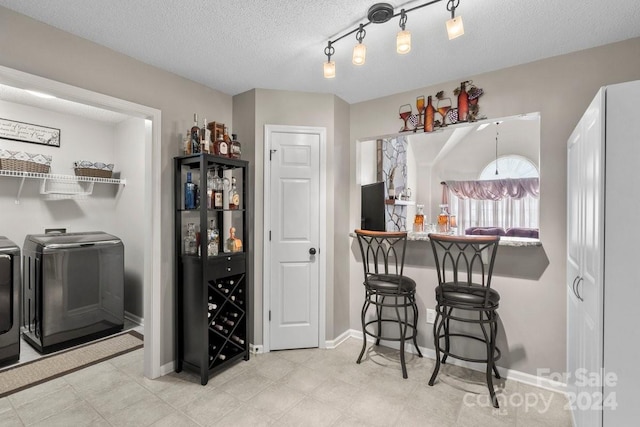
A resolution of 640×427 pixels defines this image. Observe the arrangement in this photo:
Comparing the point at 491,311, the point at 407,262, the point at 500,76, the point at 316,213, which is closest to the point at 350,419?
the point at 491,311

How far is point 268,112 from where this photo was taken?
290 centimetres

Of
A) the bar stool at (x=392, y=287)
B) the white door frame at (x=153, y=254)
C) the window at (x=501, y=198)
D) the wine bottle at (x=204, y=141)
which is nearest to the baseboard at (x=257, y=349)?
the white door frame at (x=153, y=254)

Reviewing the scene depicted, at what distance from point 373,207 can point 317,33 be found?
169 cm

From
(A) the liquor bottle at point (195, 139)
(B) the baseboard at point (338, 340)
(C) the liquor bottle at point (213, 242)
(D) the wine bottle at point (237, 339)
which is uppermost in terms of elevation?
(A) the liquor bottle at point (195, 139)

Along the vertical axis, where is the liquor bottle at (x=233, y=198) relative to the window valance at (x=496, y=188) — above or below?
below

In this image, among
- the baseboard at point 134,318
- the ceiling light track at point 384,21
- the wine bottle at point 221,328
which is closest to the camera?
the ceiling light track at point 384,21

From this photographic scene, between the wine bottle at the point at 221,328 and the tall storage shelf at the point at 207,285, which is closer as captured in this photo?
the tall storage shelf at the point at 207,285

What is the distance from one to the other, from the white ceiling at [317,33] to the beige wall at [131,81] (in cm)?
7

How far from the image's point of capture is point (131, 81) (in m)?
2.30

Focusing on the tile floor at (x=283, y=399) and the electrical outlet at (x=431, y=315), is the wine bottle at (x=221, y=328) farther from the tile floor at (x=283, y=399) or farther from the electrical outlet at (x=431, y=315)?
the electrical outlet at (x=431, y=315)

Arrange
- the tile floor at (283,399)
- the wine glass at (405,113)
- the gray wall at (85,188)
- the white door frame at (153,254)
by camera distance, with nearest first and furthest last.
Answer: the tile floor at (283,399)
the white door frame at (153,254)
the wine glass at (405,113)
the gray wall at (85,188)

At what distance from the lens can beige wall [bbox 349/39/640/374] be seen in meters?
2.13

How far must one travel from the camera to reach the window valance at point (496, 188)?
17.4 ft

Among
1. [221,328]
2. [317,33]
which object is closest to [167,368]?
[221,328]
